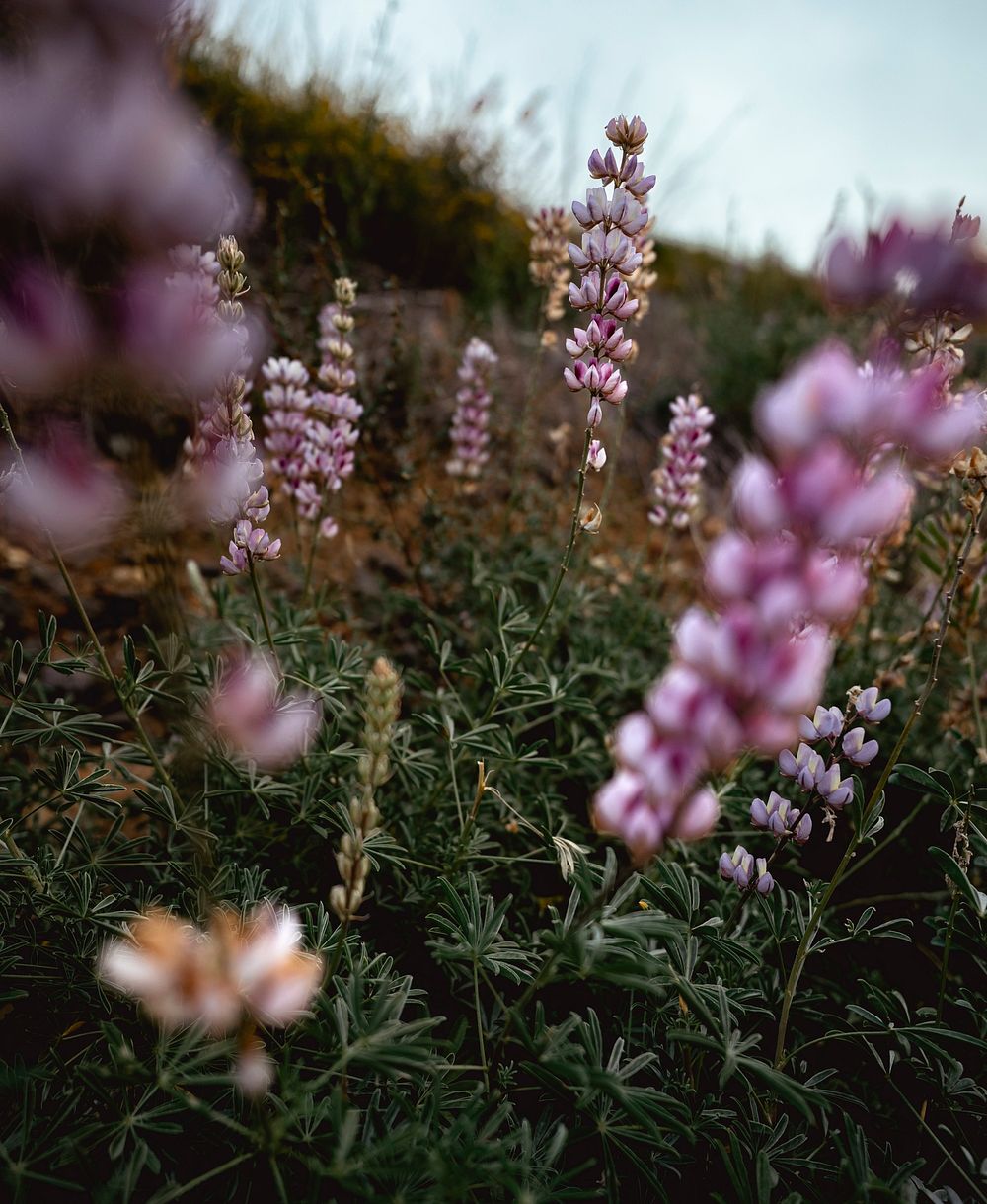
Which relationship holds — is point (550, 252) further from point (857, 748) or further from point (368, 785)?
point (368, 785)

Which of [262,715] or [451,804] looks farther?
[451,804]

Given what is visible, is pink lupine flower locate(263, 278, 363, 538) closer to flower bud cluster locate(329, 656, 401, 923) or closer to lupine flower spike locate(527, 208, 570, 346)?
lupine flower spike locate(527, 208, 570, 346)

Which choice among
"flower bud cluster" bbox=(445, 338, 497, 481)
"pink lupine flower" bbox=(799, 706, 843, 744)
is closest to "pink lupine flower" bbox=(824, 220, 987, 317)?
"pink lupine flower" bbox=(799, 706, 843, 744)

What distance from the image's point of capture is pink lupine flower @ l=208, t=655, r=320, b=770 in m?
1.27

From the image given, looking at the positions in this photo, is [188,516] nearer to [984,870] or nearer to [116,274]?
[116,274]

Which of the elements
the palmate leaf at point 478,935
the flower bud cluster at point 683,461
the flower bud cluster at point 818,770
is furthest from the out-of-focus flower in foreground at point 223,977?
the flower bud cluster at point 683,461

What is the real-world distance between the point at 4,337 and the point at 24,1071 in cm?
104

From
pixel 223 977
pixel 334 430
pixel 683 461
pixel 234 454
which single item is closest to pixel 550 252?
pixel 683 461

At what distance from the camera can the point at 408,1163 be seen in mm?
942

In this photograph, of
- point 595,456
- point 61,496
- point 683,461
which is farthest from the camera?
point 683,461

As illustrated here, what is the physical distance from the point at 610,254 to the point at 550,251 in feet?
3.21

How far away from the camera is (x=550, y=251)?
238 cm

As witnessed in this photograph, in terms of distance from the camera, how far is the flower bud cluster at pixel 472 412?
8.68 ft

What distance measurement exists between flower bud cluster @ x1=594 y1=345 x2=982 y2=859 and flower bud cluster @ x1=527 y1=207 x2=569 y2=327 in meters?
1.77
